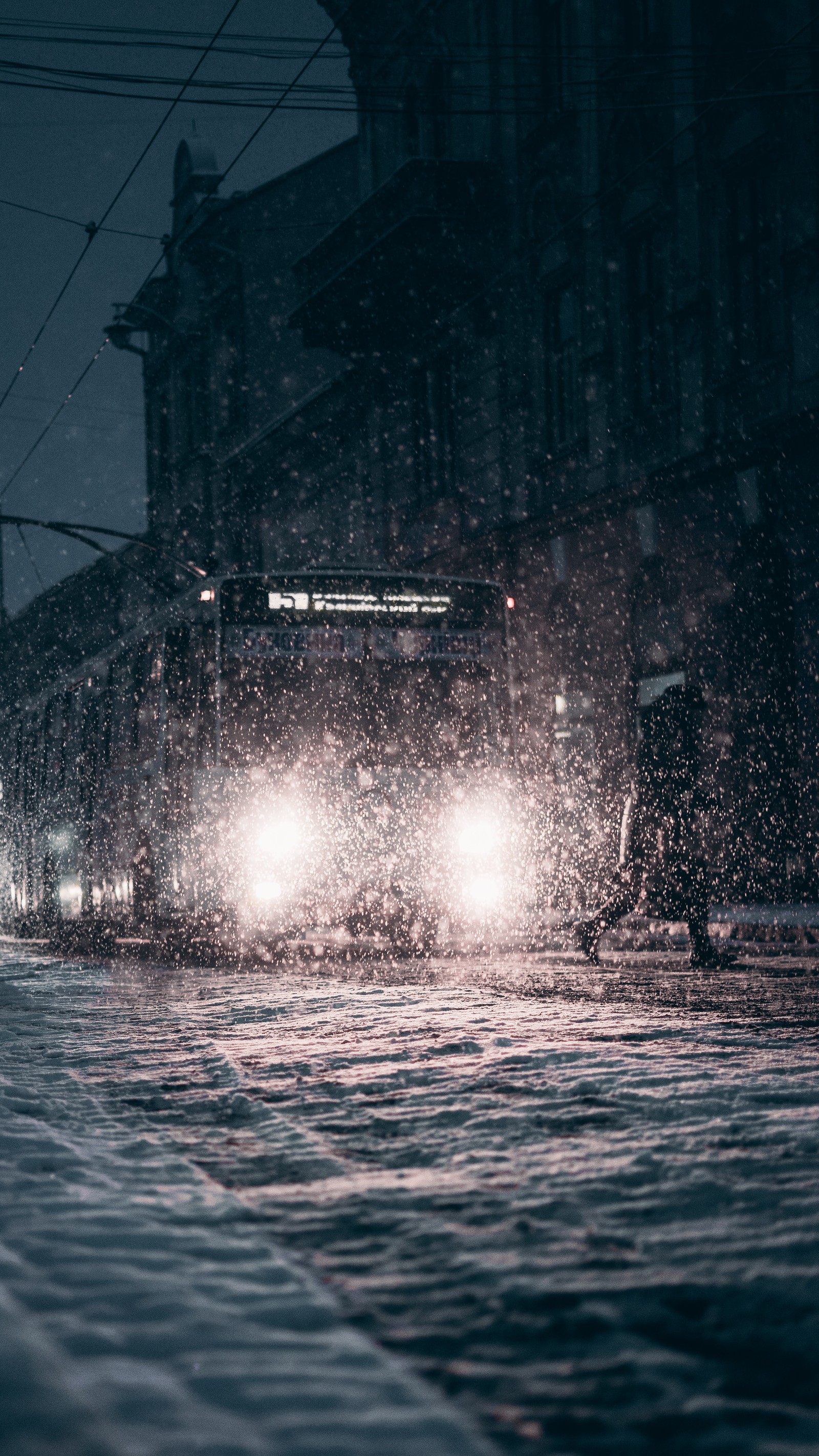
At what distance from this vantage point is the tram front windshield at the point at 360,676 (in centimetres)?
1248

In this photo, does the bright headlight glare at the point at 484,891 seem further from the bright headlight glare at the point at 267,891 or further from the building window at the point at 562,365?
the building window at the point at 562,365

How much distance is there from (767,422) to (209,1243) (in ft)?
45.6

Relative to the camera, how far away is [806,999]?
845 centimetres

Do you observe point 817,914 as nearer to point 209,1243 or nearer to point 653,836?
point 653,836

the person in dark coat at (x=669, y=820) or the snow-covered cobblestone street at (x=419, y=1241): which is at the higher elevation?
the person in dark coat at (x=669, y=820)

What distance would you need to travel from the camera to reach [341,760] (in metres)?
12.6

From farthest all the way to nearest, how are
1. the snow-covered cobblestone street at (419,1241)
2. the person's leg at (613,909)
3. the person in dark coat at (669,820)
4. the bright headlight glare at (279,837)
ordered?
1. the bright headlight glare at (279,837)
2. the person's leg at (613,909)
3. the person in dark coat at (669,820)
4. the snow-covered cobblestone street at (419,1241)

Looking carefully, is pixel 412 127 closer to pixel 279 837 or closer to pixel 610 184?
pixel 610 184

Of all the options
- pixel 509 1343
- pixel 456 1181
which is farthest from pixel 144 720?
pixel 509 1343

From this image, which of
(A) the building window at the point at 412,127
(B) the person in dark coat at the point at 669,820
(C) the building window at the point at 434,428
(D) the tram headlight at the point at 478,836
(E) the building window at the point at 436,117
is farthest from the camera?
(A) the building window at the point at 412,127

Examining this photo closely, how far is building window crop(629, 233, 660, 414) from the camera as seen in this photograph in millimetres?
18703

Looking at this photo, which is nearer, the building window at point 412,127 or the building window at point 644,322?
the building window at point 644,322

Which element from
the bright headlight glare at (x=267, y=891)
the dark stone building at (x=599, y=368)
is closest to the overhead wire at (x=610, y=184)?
the dark stone building at (x=599, y=368)

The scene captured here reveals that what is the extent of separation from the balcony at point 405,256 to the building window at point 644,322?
11.3 feet
